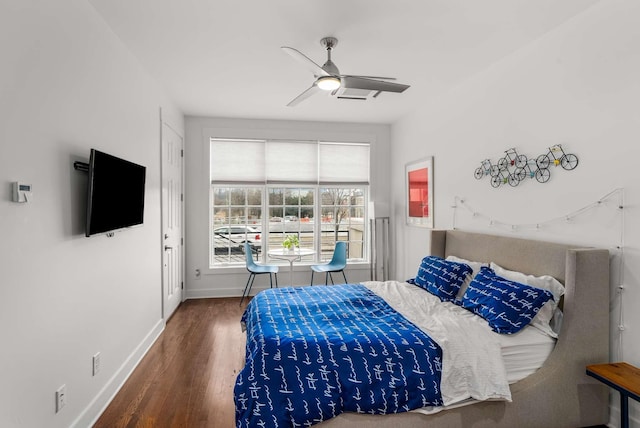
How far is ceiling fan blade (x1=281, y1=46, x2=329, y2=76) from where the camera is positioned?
218cm

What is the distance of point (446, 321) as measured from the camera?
2340 mm

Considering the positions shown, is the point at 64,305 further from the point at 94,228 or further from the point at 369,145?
the point at 369,145

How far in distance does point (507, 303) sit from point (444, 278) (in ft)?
2.42

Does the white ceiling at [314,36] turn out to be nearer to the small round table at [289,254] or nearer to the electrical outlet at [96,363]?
the small round table at [289,254]

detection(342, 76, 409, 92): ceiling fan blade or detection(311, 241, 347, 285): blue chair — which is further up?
detection(342, 76, 409, 92): ceiling fan blade

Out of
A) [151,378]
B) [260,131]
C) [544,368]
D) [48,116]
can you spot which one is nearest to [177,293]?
[151,378]

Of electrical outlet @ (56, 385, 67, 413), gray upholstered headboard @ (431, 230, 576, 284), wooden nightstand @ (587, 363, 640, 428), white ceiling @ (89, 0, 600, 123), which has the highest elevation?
white ceiling @ (89, 0, 600, 123)

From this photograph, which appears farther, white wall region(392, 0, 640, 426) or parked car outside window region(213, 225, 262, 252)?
parked car outside window region(213, 225, 262, 252)

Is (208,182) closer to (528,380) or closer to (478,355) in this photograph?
(478,355)

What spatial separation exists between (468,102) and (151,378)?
387cm

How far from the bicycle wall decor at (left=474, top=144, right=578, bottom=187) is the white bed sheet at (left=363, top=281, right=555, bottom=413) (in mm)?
1199

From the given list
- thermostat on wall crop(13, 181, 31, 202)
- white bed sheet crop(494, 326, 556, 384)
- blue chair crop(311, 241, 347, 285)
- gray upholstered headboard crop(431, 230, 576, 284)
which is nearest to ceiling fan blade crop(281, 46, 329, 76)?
thermostat on wall crop(13, 181, 31, 202)

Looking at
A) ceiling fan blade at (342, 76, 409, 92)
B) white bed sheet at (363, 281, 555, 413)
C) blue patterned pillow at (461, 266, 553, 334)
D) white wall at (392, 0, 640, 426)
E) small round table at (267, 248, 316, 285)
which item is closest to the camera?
white bed sheet at (363, 281, 555, 413)

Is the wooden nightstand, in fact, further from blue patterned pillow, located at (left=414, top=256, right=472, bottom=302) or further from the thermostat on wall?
the thermostat on wall
